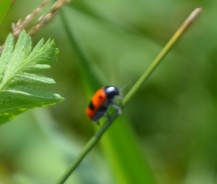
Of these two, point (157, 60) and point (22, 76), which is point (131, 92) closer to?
point (157, 60)

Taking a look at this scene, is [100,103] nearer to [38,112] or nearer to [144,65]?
[38,112]

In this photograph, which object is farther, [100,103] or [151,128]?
[151,128]

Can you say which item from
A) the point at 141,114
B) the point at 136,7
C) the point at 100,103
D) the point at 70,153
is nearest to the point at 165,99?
the point at 141,114

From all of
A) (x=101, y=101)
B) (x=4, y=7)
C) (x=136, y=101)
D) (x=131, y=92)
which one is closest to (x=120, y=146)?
(x=101, y=101)

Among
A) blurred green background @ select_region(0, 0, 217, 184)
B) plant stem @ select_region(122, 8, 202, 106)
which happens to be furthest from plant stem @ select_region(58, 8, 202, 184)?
blurred green background @ select_region(0, 0, 217, 184)

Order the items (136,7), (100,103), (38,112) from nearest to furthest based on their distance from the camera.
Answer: (100,103)
(38,112)
(136,7)

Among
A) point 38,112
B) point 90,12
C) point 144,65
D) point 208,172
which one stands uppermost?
point 90,12
